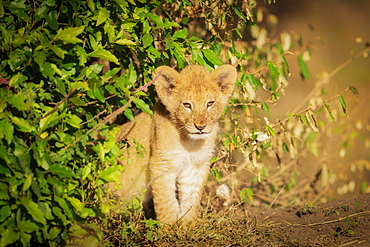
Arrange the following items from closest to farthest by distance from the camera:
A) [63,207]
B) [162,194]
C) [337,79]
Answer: [63,207]
[162,194]
[337,79]

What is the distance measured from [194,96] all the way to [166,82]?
11.3 inches

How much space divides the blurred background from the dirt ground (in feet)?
4.86

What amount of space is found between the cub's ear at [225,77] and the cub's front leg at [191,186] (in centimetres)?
79

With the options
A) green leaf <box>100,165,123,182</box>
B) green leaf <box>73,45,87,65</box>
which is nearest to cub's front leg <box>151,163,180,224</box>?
green leaf <box>100,165,123,182</box>

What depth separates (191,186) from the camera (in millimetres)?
4539

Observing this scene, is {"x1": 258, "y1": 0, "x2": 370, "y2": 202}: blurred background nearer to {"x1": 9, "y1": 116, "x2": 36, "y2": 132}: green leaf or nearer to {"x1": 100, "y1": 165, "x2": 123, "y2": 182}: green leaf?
{"x1": 100, "y1": 165, "x2": 123, "y2": 182}: green leaf

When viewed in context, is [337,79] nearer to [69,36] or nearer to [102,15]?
[102,15]

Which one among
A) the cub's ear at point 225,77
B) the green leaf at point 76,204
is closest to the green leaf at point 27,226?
the green leaf at point 76,204

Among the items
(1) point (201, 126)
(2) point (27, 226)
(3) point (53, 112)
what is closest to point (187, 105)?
(1) point (201, 126)

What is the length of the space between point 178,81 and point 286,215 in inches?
71.5

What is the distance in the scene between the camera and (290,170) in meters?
6.33

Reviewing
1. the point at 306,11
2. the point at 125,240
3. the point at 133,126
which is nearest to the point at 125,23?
the point at 133,126

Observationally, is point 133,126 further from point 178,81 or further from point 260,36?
point 260,36

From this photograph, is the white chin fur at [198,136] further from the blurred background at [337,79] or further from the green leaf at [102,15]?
the blurred background at [337,79]
